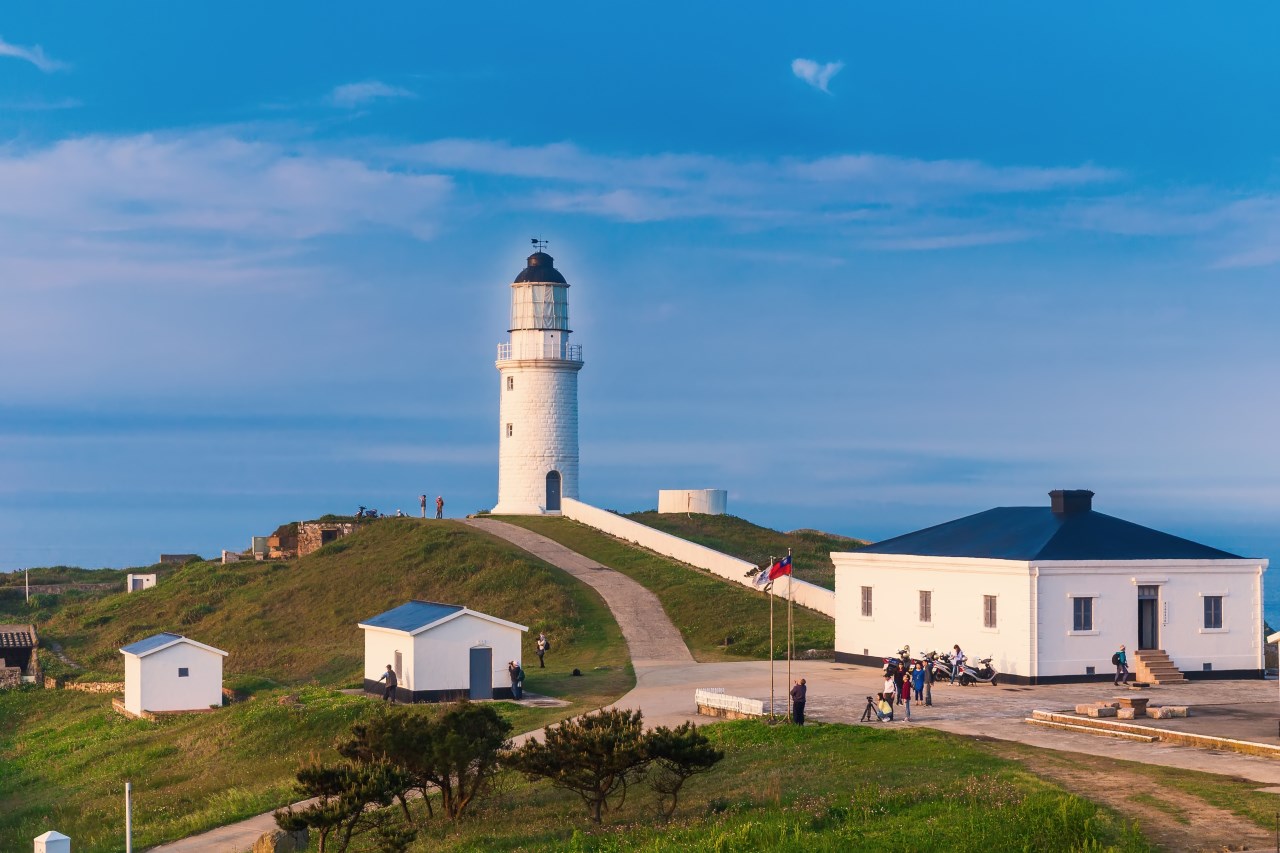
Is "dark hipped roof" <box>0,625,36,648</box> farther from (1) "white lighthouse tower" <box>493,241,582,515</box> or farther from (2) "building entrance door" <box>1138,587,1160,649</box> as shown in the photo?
(2) "building entrance door" <box>1138,587,1160,649</box>

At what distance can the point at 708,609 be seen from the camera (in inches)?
1914

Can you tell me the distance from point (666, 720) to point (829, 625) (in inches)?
690

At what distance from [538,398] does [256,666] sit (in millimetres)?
25813

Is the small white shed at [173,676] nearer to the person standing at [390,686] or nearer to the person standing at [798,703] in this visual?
the person standing at [390,686]

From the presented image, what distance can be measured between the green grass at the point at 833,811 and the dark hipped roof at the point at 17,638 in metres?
29.6

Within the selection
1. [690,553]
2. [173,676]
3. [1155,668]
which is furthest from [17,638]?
[1155,668]

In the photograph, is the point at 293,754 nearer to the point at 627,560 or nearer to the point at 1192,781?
the point at 1192,781

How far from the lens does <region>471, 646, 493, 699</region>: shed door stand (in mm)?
35250

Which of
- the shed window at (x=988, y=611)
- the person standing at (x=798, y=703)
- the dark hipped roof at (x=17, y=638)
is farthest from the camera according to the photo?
the dark hipped roof at (x=17, y=638)

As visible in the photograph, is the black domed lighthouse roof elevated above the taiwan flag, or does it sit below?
above

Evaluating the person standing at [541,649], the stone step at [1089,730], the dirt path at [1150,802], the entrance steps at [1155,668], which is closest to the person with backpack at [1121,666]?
the entrance steps at [1155,668]

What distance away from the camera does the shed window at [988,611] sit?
36.4 m

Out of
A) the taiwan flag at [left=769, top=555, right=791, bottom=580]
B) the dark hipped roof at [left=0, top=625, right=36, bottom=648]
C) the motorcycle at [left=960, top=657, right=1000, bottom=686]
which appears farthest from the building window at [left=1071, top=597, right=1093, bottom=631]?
the dark hipped roof at [left=0, top=625, right=36, bottom=648]

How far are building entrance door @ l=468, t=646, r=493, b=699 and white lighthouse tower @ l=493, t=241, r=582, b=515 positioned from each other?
36.6 m
